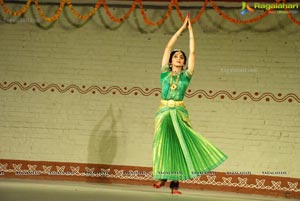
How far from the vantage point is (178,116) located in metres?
4.09

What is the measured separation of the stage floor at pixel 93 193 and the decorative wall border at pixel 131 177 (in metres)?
0.10

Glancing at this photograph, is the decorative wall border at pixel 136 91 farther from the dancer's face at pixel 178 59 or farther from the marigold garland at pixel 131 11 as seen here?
the dancer's face at pixel 178 59

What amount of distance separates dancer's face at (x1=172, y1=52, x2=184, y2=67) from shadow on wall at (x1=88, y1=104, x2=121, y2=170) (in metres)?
2.05

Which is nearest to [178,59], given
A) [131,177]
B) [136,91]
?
[136,91]

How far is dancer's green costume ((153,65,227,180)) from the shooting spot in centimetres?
400

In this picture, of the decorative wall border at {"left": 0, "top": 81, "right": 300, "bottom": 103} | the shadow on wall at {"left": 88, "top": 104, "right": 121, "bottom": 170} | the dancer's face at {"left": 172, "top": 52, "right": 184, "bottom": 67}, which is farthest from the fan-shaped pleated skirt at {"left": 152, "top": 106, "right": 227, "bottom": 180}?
the shadow on wall at {"left": 88, "top": 104, "right": 121, "bottom": 170}

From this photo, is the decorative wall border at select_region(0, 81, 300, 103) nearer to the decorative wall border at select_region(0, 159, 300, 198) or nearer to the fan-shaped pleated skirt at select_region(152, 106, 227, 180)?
the decorative wall border at select_region(0, 159, 300, 198)

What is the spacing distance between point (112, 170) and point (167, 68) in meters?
2.23

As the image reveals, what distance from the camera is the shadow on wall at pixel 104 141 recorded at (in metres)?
6.08

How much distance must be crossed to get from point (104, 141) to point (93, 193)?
86cm

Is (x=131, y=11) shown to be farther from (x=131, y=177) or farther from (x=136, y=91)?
(x=131, y=177)

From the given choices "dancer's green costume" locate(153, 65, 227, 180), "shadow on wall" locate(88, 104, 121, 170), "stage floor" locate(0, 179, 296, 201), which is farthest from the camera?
"shadow on wall" locate(88, 104, 121, 170)

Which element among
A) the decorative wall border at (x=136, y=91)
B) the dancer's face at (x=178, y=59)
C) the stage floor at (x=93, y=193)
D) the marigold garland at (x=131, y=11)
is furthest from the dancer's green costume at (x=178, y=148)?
the marigold garland at (x=131, y=11)

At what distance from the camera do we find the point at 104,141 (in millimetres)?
6090
